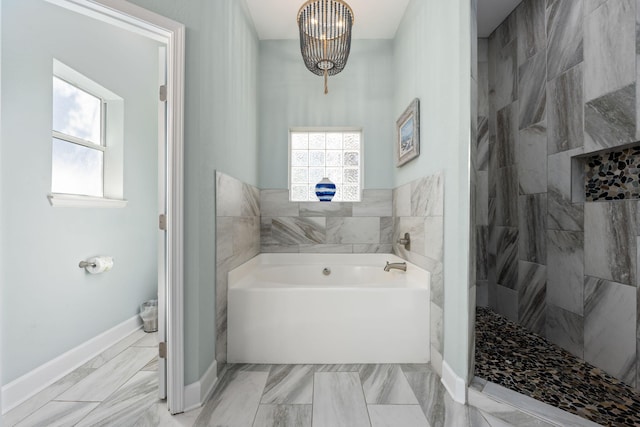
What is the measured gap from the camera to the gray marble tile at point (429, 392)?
145 centimetres

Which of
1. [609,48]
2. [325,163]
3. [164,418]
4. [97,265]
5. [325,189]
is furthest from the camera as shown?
[325,163]

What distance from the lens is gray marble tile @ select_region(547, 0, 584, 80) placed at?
2.00 m

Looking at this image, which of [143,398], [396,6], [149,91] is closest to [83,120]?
[149,91]

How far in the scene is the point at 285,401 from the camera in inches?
61.8

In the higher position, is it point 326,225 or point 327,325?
point 326,225

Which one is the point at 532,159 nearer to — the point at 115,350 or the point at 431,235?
the point at 431,235

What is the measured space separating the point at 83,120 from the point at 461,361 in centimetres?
303

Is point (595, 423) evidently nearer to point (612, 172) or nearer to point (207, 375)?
point (612, 172)

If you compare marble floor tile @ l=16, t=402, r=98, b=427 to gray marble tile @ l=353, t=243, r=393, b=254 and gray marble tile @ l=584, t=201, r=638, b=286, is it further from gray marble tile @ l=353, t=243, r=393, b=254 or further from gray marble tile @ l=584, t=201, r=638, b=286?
gray marble tile @ l=584, t=201, r=638, b=286

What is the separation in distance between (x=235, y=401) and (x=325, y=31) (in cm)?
241

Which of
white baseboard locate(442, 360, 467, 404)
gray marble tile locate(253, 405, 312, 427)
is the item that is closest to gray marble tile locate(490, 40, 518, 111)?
white baseboard locate(442, 360, 467, 404)

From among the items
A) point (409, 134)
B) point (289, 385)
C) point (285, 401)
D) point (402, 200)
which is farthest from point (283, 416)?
point (409, 134)

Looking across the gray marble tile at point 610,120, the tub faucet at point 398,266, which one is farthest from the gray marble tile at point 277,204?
the gray marble tile at point 610,120

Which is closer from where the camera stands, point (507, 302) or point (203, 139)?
point (203, 139)
